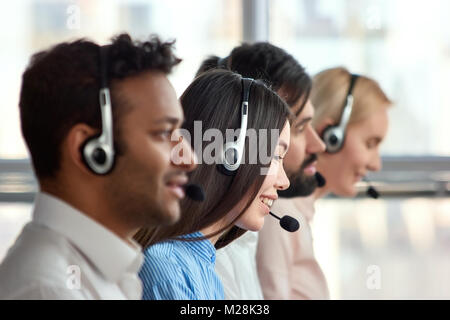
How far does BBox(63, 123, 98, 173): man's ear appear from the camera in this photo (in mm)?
933

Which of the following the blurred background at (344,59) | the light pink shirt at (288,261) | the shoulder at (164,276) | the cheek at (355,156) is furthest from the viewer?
the blurred background at (344,59)

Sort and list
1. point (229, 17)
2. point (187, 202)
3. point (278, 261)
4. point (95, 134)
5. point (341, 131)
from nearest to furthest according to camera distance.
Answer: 1. point (95, 134)
2. point (187, 202)
3. point (278, 261)
4. point (341, 131)
5. point (229, 17)

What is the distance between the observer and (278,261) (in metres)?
2.05

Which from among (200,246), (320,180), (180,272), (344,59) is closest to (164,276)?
(180,272)

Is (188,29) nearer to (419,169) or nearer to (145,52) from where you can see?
(419,169)

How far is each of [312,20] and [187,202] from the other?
2.26m

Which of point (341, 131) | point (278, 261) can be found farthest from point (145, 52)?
point (341, 131)

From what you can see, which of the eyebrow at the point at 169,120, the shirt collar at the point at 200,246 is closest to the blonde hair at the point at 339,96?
the shirt collar at the point at 200,246

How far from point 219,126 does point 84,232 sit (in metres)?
0.45

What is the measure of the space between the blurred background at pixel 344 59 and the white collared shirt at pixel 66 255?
248cm

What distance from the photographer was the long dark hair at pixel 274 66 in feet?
6.16

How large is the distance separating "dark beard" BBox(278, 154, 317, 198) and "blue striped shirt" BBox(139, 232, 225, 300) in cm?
64

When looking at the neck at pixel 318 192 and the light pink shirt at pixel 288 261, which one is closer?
the light pink shirt at pixel 288 261

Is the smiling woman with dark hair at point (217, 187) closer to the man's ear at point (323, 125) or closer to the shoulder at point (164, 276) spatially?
the shoulder at point (164, 276)
